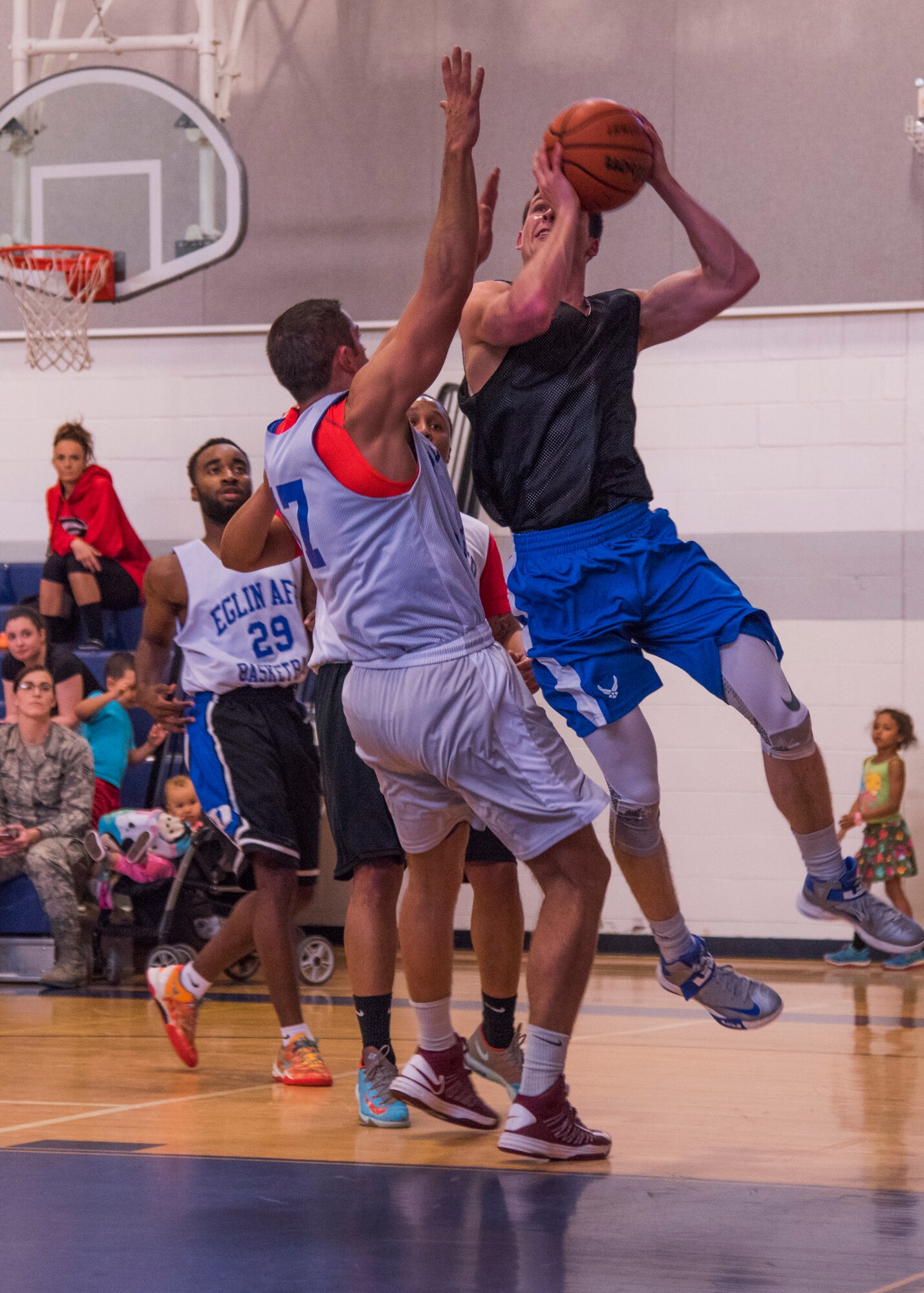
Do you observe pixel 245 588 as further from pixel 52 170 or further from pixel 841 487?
pixel 841 487

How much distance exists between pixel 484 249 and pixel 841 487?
21.7 feet

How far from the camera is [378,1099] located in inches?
177

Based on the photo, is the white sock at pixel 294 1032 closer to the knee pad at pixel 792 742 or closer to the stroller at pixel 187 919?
the knee pad at pixel 792 742

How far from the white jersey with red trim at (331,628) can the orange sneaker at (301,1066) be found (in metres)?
1.23

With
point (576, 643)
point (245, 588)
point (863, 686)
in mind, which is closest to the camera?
point (576, 643)

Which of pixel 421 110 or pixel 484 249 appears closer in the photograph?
pixel 484 249

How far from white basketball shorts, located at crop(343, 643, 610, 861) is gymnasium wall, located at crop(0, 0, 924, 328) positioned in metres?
6.86

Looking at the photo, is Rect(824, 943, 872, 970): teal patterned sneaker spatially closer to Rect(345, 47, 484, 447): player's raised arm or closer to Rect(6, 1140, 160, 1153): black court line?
Rect(6, 1140, 160, 1153): black court line

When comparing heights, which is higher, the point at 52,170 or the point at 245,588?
the point at 52,170

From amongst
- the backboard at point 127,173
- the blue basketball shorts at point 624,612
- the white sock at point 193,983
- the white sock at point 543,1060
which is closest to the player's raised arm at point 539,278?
the blue basketball shorts at point 624,612

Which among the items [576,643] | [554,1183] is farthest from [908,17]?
[554,1183]

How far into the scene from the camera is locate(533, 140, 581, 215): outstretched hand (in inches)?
151

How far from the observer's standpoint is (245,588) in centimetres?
548

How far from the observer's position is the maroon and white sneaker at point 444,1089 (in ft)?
13.9
